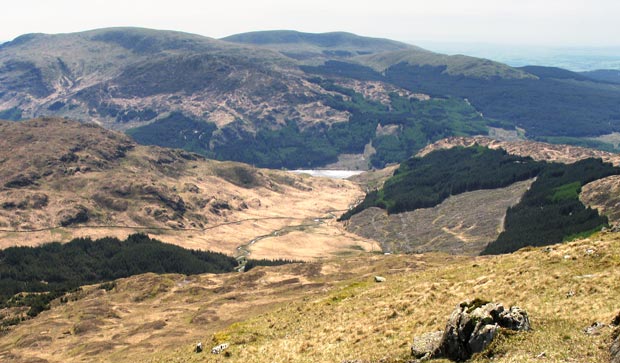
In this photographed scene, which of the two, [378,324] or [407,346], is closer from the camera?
[407,346]

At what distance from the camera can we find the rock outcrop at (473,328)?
49.9 meters

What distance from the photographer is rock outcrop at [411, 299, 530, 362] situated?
49934 mm

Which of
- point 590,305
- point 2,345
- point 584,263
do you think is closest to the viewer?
point 590,305

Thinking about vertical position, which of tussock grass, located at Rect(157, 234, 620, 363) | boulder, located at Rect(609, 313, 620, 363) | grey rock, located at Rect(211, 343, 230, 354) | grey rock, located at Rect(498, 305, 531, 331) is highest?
boulder, located at Rect(609, 313, 620, 363)

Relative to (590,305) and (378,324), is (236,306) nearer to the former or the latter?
(378,324)

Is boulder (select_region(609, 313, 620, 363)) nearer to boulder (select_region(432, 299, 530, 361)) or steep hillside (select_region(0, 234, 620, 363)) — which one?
steep hillside (select_region(0, 234, 620, 363))

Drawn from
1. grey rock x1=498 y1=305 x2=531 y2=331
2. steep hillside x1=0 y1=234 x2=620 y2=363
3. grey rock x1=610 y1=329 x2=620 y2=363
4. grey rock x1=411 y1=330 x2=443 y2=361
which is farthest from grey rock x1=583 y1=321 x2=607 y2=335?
grey rock x1=411 y1=330 x2=443 y2=361

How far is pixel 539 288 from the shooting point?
2598 inches

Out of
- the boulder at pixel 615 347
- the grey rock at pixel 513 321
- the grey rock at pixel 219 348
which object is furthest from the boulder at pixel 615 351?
the grey rock at pixel 219 348

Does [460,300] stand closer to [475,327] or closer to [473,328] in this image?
[473,328]

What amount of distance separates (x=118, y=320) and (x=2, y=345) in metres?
30.5

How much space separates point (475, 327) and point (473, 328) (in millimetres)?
423

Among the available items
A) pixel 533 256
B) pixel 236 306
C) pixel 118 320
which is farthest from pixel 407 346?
pixel 118 320

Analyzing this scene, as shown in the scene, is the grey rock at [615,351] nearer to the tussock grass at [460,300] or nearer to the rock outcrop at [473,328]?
the tussock grass at [460,300]
